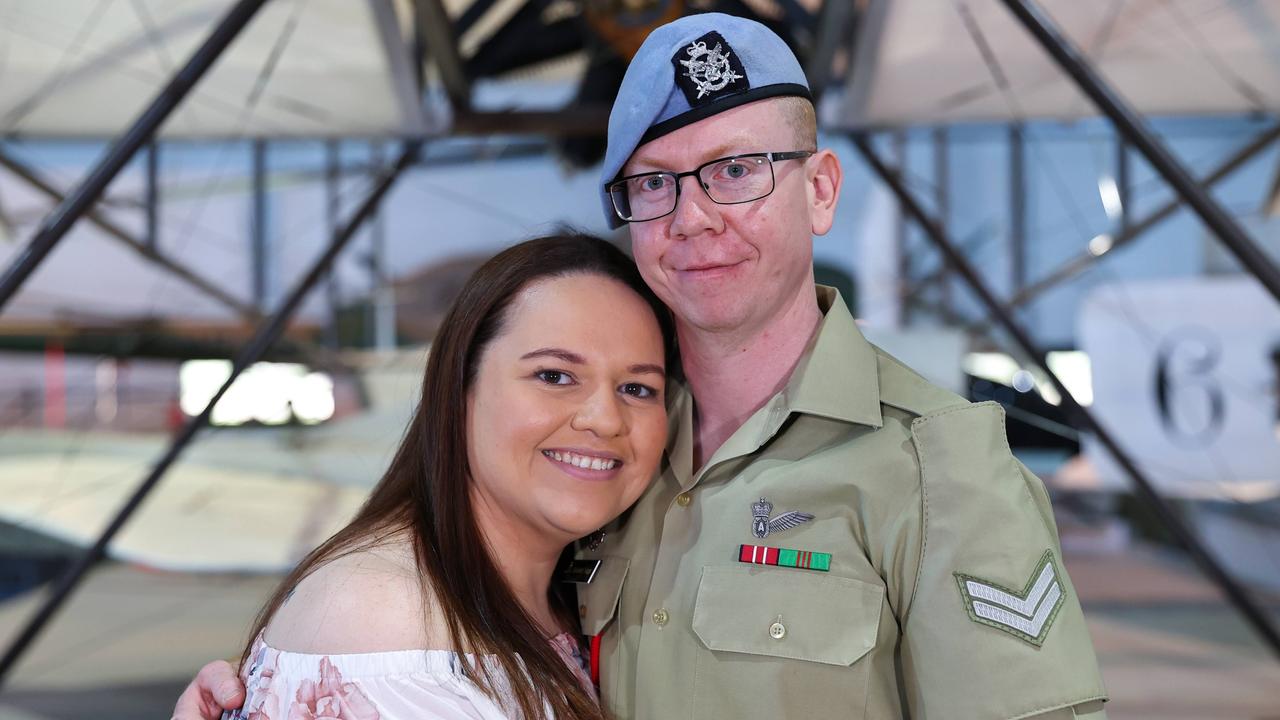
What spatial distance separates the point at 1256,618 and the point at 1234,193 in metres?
7.40

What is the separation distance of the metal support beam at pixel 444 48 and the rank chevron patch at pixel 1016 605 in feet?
11.8

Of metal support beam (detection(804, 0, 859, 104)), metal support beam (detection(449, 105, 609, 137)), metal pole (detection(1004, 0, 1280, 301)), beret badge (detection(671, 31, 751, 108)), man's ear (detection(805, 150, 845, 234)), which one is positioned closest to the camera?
beret badge (detection(671, 31, 751, 108))

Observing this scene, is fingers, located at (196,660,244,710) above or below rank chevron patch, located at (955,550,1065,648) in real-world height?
below

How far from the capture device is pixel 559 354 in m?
1.66

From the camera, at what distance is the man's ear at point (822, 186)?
1653 millimetres

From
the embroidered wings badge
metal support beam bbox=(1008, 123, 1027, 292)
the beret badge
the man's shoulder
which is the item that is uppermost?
metal support beam bbox=(1008, 123, 1027, 292)

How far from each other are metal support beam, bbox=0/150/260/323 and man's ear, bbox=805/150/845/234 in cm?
269

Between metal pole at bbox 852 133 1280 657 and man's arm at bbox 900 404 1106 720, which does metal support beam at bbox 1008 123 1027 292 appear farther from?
man's arm at bbox 900 404 1106 720

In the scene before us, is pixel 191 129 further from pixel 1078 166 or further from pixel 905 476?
pixel 1078 166

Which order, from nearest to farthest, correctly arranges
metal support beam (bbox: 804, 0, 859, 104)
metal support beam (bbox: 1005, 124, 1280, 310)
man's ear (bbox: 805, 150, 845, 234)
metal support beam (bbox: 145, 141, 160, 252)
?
man's ear (bbox: 805, 150, 845, 234) < metal support beam (bbox: 804, 0, 859, 104) < metal support beam (bbox: 1005, 124, 1280, 310) < metal support beam (bbox: 145, 141, 160, 252)

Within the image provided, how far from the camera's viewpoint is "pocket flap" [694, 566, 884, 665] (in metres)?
1.46

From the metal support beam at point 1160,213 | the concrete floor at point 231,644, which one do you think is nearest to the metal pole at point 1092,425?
the metal support beam at point 1160,213

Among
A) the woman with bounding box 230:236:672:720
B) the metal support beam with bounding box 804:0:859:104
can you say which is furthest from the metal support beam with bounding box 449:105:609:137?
the woman with bounding box 230:236:672:720

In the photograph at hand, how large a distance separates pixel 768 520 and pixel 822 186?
503 millimetres
